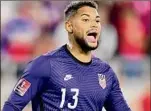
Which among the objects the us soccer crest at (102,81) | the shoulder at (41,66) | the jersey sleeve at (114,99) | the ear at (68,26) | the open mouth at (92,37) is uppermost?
the ear at (68,26)

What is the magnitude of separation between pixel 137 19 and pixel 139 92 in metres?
1.15

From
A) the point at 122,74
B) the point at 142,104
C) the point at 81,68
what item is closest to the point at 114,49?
the point at 122,74

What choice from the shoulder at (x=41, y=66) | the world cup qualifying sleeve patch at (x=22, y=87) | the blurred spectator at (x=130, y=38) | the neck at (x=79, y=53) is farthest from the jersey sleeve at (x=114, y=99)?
the blurred spectator at (x=130, y=38)

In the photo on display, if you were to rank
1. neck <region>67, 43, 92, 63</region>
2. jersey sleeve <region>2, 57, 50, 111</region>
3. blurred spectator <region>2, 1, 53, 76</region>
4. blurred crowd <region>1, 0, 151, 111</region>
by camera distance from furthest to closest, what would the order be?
blurred spectator <region>2, 1, 53, 76</region>, blurred crowd <region>1, 0, 151, 111</region>, neck <region>67, 43, 92, 63</region>, jersey sleeve <region>2, 57, 50, 111</region>

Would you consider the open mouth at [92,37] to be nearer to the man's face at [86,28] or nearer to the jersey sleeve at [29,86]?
the man's face at [86,28]

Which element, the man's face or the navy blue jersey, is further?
the man's face

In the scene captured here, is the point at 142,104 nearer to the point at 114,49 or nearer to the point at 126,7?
the point at 114,49

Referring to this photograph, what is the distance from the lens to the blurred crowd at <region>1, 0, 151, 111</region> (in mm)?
8117

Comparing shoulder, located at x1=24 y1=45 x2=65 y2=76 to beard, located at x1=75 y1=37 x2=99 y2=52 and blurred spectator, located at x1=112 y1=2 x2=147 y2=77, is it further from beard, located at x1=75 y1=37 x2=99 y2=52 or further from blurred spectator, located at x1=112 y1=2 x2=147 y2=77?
blurred spectator, located at x1=112 y1=2 x2=147 y2=77

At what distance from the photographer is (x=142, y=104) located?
292 inches

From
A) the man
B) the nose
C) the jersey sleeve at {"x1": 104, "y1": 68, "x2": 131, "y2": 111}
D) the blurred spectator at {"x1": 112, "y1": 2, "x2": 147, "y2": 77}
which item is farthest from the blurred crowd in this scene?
the nose

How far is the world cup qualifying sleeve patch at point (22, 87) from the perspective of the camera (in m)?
3.87

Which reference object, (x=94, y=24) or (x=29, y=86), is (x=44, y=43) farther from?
(x=29, y=86)

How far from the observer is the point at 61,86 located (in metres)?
3.96
